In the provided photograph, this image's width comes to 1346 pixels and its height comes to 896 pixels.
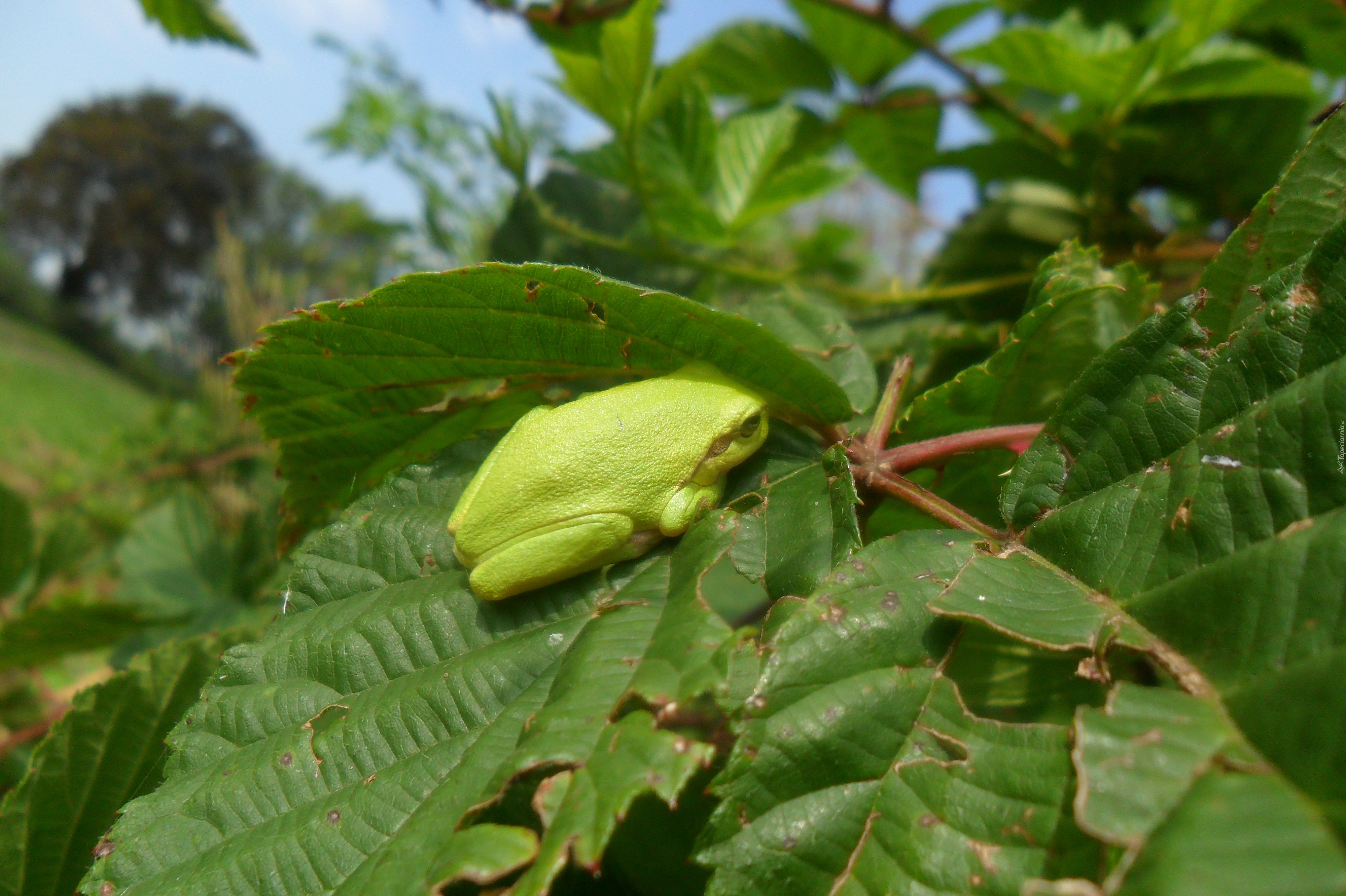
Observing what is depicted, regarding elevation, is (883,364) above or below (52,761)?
above

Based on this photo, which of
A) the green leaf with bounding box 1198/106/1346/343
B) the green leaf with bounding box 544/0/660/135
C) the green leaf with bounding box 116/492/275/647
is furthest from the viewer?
the green leaf with bounding box 116/492/275/647

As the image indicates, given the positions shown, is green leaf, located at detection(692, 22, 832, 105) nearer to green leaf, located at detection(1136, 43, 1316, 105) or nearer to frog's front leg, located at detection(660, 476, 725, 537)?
green leaf, located at detection(1136, 43, 1316, 105)

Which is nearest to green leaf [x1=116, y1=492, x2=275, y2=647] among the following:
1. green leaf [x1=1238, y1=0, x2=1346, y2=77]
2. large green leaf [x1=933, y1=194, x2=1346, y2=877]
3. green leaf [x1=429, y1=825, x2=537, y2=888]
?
green leaf [x1=429, y1=825, x2=537, y2=888]

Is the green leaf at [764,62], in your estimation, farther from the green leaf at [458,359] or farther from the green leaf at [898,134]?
the green leaf at [458,359]

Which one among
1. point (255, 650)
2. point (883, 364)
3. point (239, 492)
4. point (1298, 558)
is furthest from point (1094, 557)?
point (239, 492)

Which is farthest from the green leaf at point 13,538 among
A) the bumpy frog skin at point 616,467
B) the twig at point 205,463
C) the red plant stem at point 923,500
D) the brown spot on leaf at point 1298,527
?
the brown spot on leaf at point 1298,527

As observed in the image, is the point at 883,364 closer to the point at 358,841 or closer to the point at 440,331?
the point at 440,331
